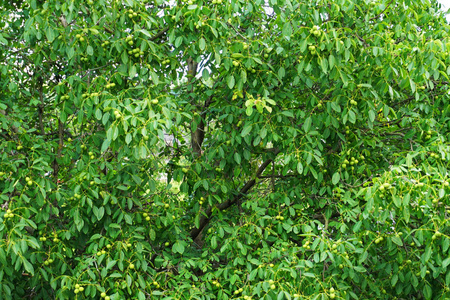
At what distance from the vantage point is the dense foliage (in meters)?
3.31

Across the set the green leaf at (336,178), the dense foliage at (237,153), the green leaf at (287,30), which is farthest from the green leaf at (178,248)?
the green leaf at (287,30)

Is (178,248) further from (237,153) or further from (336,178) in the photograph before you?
(336,178)

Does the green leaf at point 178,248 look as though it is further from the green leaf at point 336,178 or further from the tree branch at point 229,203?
the green leaf at point 336,178

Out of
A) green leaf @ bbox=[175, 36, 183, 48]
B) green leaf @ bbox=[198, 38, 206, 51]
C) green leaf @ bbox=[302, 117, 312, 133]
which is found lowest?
green leaf @ bbox=[302, 117, 312, 133]

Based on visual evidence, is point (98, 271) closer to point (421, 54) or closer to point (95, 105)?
point (95, 105)

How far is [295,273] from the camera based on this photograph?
316 centimetres

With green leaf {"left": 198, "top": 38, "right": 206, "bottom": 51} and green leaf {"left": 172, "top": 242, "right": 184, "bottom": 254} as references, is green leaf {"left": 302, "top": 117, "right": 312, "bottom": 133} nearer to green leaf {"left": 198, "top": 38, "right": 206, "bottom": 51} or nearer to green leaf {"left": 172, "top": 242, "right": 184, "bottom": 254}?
green leaf {"left": 198, "top": 38, "right": 206, "bottom": 51}

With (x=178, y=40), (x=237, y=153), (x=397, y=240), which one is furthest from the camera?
(x=237, y=153)

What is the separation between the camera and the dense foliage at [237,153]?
3.31 metres

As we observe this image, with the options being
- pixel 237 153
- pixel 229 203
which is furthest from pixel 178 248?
pixel 229 203

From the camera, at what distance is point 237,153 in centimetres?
387

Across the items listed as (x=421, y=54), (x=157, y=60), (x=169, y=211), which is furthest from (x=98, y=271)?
(x=421, y=54)

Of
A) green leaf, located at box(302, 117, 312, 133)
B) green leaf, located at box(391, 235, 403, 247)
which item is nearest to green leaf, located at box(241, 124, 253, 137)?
green leaf, located at box(302, 117, 312, 133)

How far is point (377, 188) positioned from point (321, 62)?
903mm
